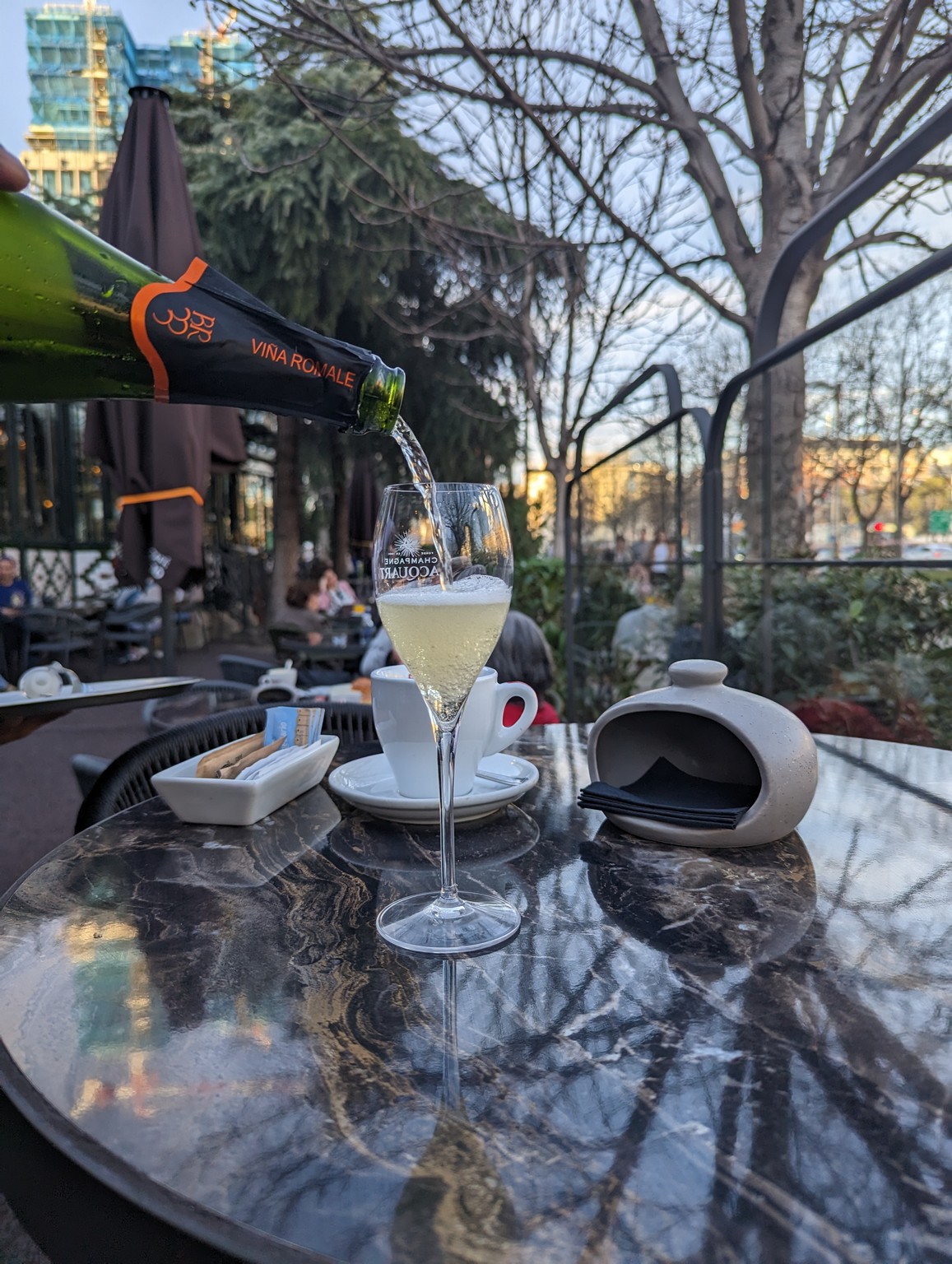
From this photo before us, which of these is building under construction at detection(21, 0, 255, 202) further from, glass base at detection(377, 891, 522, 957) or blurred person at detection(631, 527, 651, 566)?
glass base at detection(377, 891, 522, 957)

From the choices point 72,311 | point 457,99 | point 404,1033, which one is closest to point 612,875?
point 404,1033

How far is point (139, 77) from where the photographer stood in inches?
180

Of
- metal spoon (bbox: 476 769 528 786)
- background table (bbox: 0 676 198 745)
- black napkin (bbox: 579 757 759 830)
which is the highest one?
background table (bbox: 0 676 198 745)

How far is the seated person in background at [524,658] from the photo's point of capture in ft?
9.32

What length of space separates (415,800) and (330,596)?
27.0ft

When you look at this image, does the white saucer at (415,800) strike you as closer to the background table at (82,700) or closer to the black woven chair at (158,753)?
the black woven chair at (158,753)

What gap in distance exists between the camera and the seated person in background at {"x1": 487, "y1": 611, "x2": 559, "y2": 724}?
9.32 ft

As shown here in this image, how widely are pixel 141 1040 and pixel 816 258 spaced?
5.72 meters

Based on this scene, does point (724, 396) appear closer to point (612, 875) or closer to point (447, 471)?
point (612, 875)

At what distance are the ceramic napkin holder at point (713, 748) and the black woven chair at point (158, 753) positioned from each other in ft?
1.43

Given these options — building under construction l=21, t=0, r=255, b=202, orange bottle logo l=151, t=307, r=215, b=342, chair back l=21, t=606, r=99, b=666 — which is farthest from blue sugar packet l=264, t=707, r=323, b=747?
building under construction l=21, t=0, r=255, b=202

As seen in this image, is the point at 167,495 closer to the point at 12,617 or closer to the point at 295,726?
the point at 295,726

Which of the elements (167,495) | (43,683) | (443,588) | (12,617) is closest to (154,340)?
(443,588)

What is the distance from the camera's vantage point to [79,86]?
14.2 m
